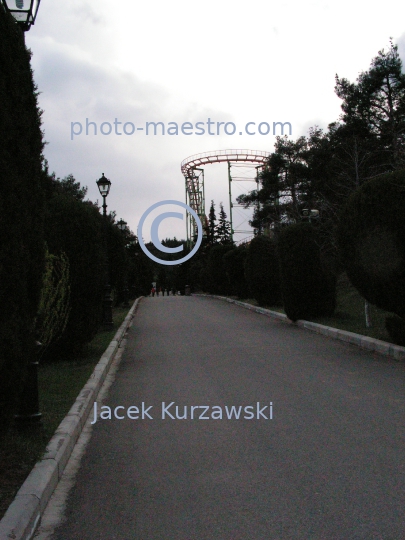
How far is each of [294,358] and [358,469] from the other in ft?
22.1

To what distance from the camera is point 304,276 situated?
18.1 meters

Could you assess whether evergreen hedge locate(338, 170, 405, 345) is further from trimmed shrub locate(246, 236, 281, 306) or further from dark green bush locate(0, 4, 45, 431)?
trimmed shrub locate(246, 236, 281, 306)

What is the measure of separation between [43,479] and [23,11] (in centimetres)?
470

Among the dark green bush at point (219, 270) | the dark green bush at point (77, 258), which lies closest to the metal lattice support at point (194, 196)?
the dark green bush at point (219, 270)

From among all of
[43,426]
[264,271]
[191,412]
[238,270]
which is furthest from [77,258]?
[238,270]

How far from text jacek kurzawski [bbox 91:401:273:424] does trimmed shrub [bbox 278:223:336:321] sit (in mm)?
10578

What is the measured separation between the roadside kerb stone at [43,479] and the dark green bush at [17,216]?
0.58 metres

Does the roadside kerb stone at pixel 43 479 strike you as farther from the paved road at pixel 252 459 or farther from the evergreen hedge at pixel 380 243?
the evergreen hedge at pixel 380 243

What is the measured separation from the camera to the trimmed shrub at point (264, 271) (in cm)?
2592

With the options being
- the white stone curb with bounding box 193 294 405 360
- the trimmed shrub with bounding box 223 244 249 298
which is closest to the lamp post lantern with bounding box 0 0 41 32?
the white stone curb with bounding box 193 294 405 360

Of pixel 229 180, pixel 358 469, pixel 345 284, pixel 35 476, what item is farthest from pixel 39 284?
pixel 229 180

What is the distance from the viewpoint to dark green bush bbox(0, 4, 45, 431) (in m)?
4.88

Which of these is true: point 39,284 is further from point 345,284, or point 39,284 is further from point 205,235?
point 205,235

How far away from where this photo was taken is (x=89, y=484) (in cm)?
493
